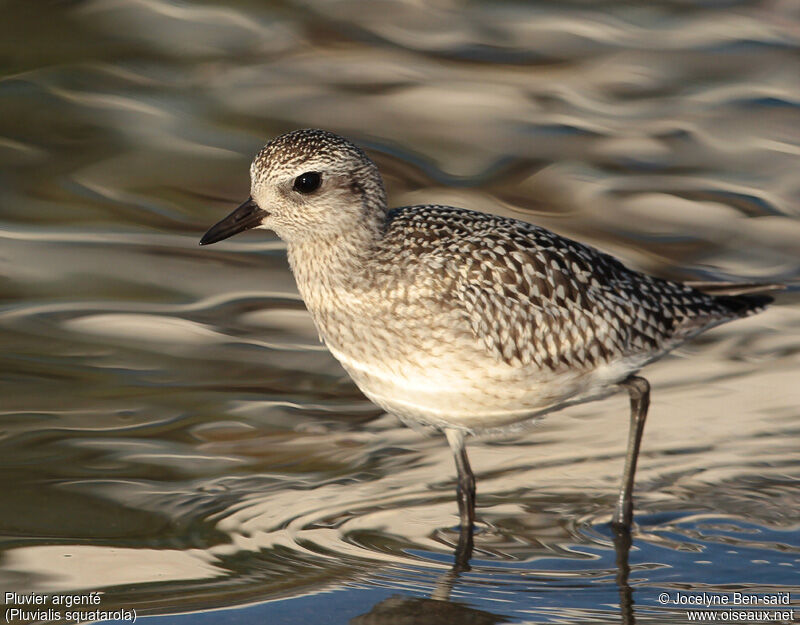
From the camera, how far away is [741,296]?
317 inches

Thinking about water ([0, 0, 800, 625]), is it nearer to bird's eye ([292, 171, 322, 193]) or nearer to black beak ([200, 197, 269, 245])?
black beak ([200, 197, 269, 245])

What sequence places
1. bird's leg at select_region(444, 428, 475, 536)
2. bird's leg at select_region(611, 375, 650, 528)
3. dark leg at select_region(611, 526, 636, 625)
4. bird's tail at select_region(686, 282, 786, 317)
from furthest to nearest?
bird's tail at select_region(686, 282, 786, 317), bird's leg at select_region(611, 375, 650, 528), bird's leg at select_region(444, 428, 475, 536), dark leg at select_region(611, 526, 636, 625)

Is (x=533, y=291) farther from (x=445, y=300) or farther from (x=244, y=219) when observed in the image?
(x=244, y=219)

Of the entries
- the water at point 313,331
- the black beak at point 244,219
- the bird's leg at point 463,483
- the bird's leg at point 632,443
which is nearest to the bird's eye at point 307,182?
the black beak at point 244,219

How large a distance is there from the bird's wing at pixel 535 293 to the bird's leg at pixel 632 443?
9.0 inches

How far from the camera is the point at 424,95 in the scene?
1299cm

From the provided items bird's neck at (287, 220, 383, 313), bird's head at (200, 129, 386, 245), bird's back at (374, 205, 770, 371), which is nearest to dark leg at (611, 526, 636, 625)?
bird's back at (374, 205, 770, 371)

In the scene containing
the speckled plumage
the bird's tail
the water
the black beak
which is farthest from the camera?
the bird's tail

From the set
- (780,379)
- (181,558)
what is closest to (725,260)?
(780,379)

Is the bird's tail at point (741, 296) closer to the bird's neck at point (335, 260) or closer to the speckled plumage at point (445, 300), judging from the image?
the speckled plumage at point (445, 300)

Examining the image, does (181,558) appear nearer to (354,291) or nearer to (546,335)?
(354,291)

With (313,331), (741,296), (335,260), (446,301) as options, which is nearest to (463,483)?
(446,301)

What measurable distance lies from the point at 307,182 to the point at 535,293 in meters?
1.30

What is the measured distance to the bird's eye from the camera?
7.25 meters
